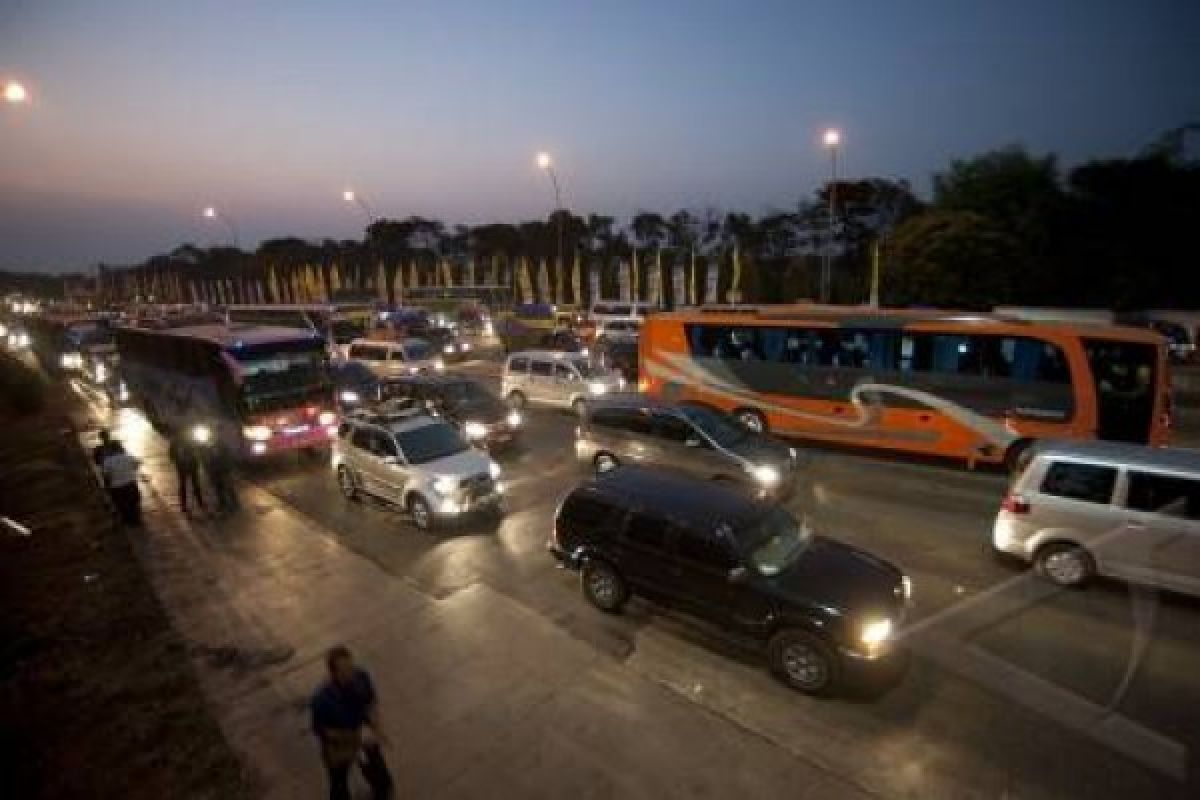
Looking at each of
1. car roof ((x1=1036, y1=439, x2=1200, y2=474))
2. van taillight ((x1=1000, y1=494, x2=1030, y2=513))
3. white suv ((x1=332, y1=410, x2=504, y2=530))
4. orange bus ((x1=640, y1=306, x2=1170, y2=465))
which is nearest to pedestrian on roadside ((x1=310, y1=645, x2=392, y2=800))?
white suv ((x1=332, y1=410, x2=504, y2=530))

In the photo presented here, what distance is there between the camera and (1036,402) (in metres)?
13.9

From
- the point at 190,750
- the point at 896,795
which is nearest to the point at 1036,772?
the point at 896,795

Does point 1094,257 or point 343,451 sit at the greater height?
point 1094,257

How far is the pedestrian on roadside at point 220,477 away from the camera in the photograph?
14.0 m

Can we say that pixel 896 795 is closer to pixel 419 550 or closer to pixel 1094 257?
pixel 419 550

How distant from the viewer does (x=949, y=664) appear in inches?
309

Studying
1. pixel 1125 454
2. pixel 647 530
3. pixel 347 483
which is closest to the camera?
pixel 647 530

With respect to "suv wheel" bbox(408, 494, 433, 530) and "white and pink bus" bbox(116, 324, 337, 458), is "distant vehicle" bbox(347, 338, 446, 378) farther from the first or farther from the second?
"suv wheel" bbox(408, 494, 433, 530)

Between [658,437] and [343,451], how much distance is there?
6.62m

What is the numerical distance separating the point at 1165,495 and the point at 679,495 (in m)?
6.17

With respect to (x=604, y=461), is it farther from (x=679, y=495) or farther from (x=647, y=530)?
(x=647, y=530)

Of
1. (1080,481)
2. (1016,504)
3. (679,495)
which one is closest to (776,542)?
(679,495)

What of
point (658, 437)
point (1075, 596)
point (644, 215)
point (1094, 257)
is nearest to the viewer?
point (1075, 596)

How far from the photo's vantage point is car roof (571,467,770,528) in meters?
8.27
